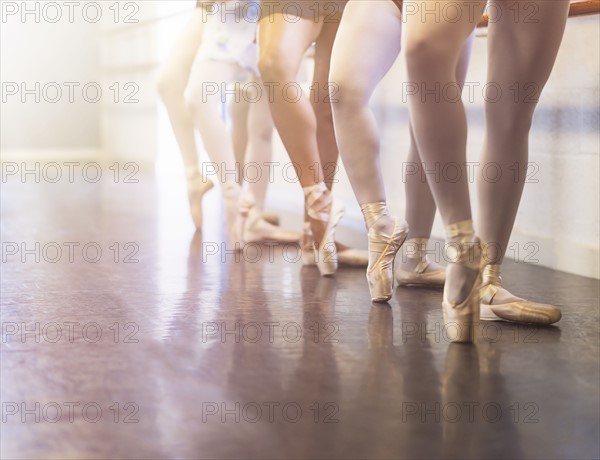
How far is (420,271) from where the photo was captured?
2295 millimetres

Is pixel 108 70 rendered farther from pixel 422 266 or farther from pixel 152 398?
pixel 152 398

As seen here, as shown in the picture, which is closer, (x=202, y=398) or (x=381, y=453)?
(x=381, y=453)

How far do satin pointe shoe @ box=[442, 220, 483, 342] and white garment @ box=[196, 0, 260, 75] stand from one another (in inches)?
58.9

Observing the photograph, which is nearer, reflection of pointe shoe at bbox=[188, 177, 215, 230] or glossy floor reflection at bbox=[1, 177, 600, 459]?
glossy floor reflection at bbox=[1, 177, 600, 459]

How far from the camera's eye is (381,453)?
118cm

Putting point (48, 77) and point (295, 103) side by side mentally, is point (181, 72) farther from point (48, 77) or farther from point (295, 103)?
point (48, 77)

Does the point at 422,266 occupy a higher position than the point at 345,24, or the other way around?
the point at 345,24

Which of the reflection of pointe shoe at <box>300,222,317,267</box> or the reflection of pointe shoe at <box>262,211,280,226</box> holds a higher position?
the reflection of pointe shoe at <box>262,211,280,226</box>

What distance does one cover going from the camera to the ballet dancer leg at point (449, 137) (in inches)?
63.7

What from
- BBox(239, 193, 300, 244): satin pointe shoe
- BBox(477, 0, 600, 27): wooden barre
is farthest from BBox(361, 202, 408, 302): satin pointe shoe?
BBox(239, 193, 300, 244): satin pointe shoe

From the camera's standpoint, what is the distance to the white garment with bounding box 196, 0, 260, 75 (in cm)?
304

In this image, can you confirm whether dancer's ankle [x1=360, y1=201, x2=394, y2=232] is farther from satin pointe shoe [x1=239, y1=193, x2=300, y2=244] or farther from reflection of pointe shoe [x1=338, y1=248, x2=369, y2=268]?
satin pointe shoe [x1=239, y1=193, x2=300, y2=244]

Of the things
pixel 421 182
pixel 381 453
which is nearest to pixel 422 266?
pixel 421 182

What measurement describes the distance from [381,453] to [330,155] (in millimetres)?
1597
